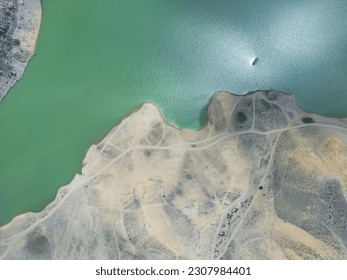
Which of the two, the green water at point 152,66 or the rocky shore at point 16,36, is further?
the green water at point 152,66

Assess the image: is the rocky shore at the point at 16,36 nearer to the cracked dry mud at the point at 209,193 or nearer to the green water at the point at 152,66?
the green water at the point at 152,66

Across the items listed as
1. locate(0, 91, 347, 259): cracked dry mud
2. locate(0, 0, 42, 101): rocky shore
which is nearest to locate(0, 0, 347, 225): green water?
locate(0, 0, 42, 101): rocky shore

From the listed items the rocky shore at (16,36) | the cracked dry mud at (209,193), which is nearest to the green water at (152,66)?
the rocky shore at (16,36)

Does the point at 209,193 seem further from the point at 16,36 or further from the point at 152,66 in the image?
the point at 16,36

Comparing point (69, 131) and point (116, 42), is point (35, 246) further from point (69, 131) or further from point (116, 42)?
point (116, 42)

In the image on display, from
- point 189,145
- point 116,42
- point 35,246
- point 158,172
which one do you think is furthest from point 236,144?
point 35,246

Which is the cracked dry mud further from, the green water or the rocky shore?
the rocky shore
